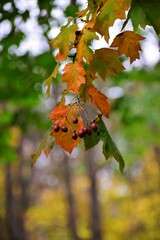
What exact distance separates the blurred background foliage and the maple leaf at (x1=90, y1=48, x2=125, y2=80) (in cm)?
148

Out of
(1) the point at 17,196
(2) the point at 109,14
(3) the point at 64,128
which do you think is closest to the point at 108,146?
(3) the point at 64,128

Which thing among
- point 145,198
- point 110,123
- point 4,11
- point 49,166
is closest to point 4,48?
point 4,11

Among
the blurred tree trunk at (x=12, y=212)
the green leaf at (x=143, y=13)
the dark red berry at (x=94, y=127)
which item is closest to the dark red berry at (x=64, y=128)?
the dark red berry at (x=94, y=127)

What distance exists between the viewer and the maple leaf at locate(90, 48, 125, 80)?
184 cm

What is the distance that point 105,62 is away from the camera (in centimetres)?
187

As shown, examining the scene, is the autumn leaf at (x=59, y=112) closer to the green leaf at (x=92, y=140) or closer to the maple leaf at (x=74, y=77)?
the maple leaf at (x=74, y=77)

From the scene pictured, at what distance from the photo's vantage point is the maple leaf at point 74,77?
1690 millimetres

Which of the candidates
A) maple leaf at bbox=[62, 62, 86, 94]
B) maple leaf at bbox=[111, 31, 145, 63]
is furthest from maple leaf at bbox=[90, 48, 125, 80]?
maple leaf at bbox=[62, 62, 86, 94]

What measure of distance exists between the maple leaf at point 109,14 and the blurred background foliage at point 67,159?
58.7 inches

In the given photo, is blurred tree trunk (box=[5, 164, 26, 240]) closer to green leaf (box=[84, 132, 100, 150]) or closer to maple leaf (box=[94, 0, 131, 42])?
green leaf (box=[84, 132, 100, 150])

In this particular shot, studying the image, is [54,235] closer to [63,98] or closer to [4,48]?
[4,48]

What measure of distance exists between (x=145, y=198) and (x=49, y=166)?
10956 millimetres

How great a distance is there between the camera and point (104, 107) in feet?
5.88

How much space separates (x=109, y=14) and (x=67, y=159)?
555 inches
